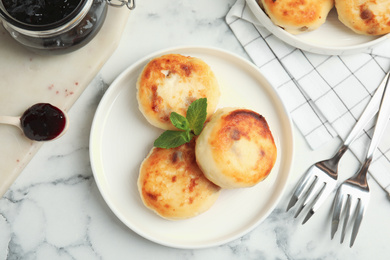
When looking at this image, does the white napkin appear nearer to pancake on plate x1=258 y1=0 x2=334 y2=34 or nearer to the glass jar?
pancake on plate x1=258 y1=0 x2=334 y2=34

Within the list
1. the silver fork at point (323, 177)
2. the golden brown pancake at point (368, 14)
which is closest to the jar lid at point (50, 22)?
the golden brown pancake at point (368, 14)

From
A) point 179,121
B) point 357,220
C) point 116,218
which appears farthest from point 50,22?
point 357,220

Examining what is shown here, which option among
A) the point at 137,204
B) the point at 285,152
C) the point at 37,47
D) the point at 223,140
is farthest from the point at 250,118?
the point at 37,47

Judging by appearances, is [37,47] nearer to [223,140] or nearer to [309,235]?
[223,140]

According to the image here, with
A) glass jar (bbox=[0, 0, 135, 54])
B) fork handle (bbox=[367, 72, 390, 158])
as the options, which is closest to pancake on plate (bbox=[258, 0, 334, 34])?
fork handle (bbox=[367, 72, 390, 158])

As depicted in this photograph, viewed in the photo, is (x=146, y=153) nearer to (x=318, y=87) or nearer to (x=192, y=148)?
(x=192, y=148)

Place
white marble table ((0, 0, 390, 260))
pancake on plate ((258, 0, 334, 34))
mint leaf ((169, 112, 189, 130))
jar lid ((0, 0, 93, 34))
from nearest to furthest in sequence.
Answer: jar lid ((0, 0, 93, 34)), mint leaf ((169, 112, 189, 130)), pancake on plate ((258, 0, 334, 34)), white marble table ((0, 0, 390, 260))

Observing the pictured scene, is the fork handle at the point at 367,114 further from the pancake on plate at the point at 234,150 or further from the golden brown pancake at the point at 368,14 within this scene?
the pancake on plate at the point at 234,150

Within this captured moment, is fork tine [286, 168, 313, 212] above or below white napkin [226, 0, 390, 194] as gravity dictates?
below
